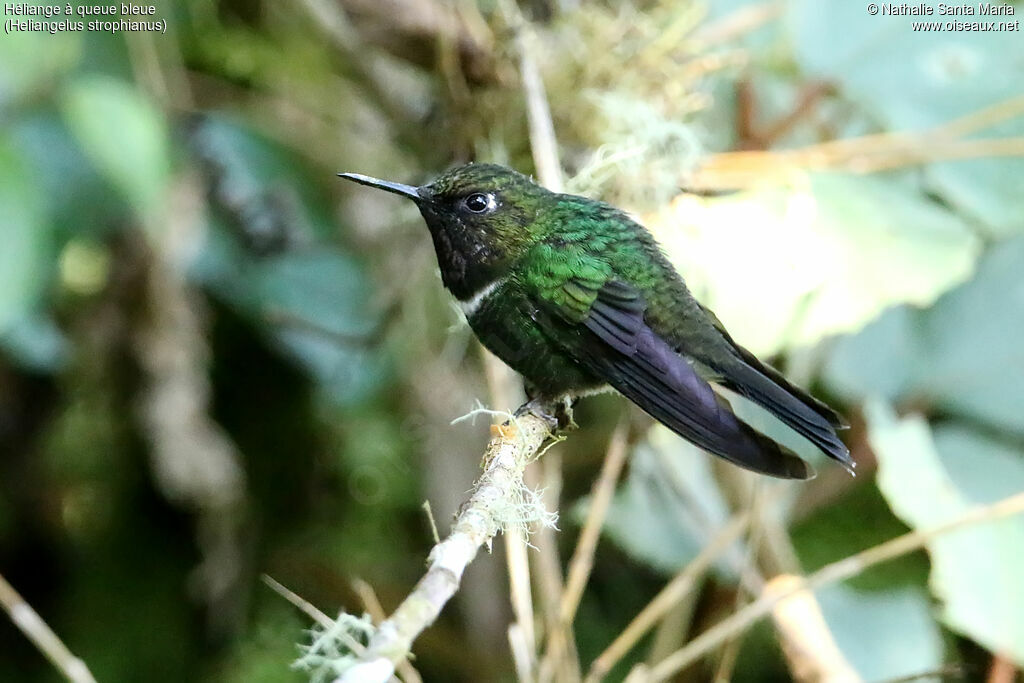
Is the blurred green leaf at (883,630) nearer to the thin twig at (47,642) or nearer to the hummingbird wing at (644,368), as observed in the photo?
the hummingbird wing at (644,368)

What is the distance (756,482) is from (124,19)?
170 centimetres

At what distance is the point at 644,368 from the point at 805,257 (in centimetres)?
47

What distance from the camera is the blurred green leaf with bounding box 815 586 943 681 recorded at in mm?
1746

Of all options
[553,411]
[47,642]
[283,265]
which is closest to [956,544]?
[553,411]

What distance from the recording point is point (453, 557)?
69cm

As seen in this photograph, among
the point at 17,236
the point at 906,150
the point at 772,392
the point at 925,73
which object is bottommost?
the point at 17,236

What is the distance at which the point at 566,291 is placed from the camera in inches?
55.6

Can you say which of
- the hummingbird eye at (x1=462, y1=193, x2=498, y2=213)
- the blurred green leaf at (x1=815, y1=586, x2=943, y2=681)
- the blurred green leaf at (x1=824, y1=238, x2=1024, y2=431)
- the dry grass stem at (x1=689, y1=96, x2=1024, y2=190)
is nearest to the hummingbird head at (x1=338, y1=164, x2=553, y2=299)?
the hummingbird eye at (x1=462, y1=193, x2=498, y2=213)

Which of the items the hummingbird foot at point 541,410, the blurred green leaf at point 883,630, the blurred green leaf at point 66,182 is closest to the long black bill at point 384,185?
the hummingbird foot at point 541,410

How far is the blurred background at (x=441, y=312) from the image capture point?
1.70m

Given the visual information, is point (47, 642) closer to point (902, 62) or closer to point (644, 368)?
point (644, 368)

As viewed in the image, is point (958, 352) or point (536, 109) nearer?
point (536, 109)

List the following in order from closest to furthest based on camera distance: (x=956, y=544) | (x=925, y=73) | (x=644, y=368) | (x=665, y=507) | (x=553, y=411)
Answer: (x=644, y=368)
(x=553, y=411)
(x=956, y=544)
(x=665, y=507)
(x=925, y=73)

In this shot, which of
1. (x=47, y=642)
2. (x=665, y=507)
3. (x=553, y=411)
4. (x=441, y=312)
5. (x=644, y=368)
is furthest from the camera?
(x=441, y=312)
